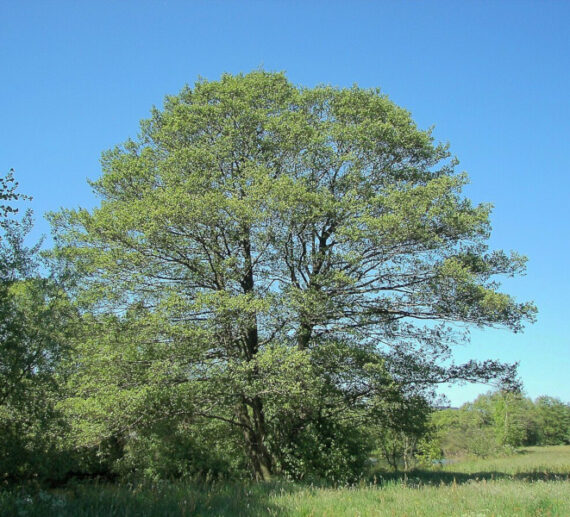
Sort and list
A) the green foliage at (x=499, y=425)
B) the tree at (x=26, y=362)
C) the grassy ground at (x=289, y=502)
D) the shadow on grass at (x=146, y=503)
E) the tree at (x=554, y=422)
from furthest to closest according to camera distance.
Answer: the tree at (x=554, y=422) < the green foliage at (x=499, y=425) < the tree at (x=26, y=362) < the grassy ground at (x=289, y=502) < the shadow on grass at (x=146, y=503)

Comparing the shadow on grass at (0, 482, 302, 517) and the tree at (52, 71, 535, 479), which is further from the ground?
the tree at (52, 71, 535, 479)

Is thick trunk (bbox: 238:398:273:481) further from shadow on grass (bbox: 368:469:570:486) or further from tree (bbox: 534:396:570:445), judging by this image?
tree (bbox: 534:396:570:445)

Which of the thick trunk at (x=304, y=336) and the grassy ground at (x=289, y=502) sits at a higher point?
the thick trunk at (x=304, y=336)

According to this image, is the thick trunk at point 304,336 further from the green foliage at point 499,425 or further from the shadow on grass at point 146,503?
the green foliage at point 499,425

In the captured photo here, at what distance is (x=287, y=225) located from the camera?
48.1 ft

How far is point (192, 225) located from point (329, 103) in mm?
7118

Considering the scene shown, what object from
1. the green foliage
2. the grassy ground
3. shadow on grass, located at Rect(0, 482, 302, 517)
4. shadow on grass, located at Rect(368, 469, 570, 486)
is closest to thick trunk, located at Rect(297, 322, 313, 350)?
shadow on grass, located at Rect(368, 469, 570, 486)

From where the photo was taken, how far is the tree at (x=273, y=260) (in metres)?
13.6

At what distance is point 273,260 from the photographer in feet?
51.2

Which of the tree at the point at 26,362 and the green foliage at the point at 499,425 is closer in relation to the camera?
the tree at the point at 26,362

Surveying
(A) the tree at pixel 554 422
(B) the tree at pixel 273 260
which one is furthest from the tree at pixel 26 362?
(A) the tree at pixel 554 422

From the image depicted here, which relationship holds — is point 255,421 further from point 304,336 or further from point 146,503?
point 146,503

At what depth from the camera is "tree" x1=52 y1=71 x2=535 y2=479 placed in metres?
13.6

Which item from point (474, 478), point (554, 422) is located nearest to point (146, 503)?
point (474, 478)
